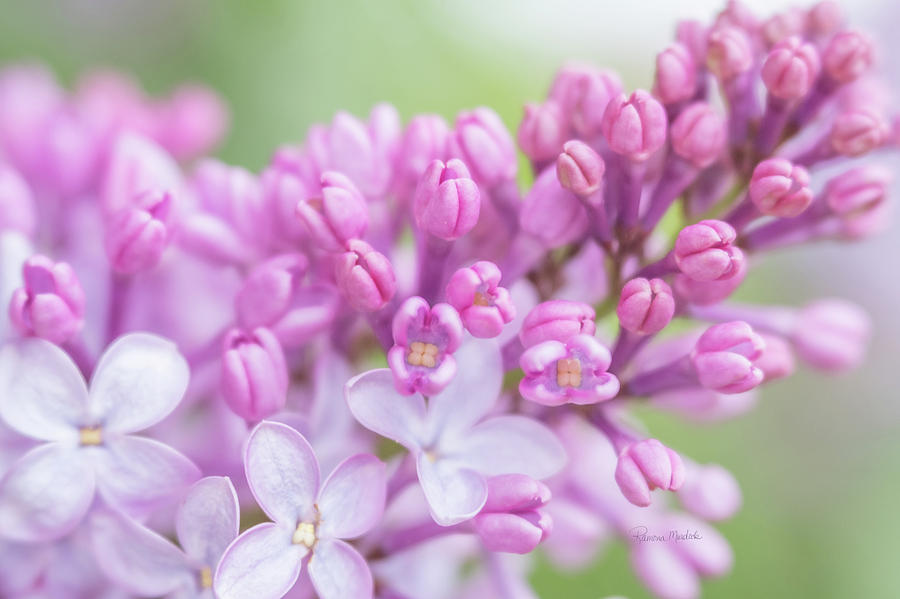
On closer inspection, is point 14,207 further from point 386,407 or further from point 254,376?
point 386,407

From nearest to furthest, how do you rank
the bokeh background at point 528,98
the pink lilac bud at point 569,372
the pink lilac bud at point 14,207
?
1. the pink lilac bud at point 569,372
2. the pink lilac bud at point 14,207
3. the bokeh background at point 528,98

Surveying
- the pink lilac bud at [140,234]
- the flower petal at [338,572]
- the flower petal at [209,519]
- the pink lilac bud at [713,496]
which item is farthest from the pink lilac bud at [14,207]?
the pink lilac bud at [713,496]

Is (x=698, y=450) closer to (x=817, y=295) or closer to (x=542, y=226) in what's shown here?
(x=817, y=295)

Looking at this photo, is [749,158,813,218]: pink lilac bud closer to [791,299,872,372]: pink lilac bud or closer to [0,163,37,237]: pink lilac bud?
[791,299,872,372]: pink lilac bud

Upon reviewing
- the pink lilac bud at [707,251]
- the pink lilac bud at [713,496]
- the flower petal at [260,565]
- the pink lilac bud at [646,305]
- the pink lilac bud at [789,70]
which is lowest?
the flower petal at [260,565]

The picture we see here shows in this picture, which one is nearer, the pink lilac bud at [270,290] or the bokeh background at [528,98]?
the pink lilac bud at [270,290]

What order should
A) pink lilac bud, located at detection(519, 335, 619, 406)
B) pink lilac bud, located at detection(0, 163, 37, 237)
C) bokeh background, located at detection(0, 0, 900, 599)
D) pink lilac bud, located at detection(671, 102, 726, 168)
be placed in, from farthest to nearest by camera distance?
bokeh background, located at detection(0, 0, 900, 599) < pink lilac bud, located at detection(0, 163, 37, 237) < pink lilac bud, located at detection(671, 102, 726, 168) < pink lilac bud, located at detection(519, 335, 619, 406)

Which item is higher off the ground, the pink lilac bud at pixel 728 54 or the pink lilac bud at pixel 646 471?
the pink lilac bud at pixel 728 54

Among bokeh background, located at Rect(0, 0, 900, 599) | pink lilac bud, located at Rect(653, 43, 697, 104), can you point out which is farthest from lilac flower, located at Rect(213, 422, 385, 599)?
bokeh background, located at Rect(0, 0, 900, 599)

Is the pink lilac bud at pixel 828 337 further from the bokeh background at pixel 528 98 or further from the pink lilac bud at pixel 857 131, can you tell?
the bokeh background at pixel 528 98
